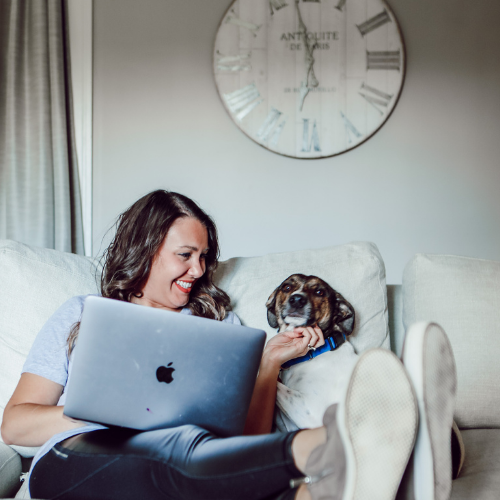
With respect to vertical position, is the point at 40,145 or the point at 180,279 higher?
the point at 40,145

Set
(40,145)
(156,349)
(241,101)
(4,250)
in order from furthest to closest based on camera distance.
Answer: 1. (241,101)
2. (40,145)
3. (4,250)
4. (156,349)

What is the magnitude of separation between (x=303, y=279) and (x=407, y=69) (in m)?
1.50

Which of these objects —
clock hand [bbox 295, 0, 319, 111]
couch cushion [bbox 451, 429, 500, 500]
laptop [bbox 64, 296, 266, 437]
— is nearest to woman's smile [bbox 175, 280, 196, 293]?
laptop [bbox 64, 296, 266, 437]

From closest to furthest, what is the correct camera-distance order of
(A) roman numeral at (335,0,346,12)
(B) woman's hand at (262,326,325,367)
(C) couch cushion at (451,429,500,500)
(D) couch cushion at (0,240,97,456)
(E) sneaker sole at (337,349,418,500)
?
1. (E) sneaker sole at (337,349,418,500)
2. (C) couch cushion at (451,429,500,500)
3. (B) woman's hand at (262,326,325,367)
4. (D) couch cushion at (0,240,97,456)
5. (A) roman numeral at (335,0,346,12)

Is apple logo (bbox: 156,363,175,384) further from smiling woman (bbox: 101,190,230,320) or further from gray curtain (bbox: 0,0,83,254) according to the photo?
gray curtain (bbox: 0,0,83,254)

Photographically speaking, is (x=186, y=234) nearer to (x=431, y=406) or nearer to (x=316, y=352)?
(x=316, y=352)

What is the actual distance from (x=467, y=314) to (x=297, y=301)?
610 millimetres

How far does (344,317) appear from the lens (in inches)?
63.7

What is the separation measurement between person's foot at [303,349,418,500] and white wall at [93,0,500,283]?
68.8 inches

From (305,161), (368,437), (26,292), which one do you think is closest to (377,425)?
(368,437)

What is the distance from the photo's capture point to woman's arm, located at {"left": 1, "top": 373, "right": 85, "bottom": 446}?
1.21 m

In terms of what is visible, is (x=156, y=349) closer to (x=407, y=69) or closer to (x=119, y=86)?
(x=119, y=86)

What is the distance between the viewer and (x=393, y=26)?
247 centimetres

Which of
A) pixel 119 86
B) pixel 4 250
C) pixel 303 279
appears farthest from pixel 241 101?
pixel 4 250
